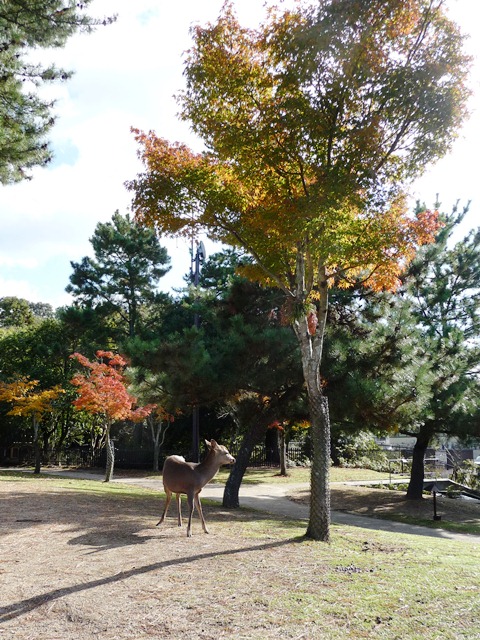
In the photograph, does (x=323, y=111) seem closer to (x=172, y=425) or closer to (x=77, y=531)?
(x=77, y=531)

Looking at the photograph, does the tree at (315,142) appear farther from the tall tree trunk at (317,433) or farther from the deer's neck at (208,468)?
the deer's neck at (208,468)

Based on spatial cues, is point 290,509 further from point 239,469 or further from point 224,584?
point 224,584

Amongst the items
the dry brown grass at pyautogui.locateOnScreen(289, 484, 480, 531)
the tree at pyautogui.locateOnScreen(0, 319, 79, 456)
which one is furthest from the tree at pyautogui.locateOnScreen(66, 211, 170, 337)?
the dry brown grass at pyautogui.locateOnScreen(289, 484, 480, 531)

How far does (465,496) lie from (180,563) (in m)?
16.7

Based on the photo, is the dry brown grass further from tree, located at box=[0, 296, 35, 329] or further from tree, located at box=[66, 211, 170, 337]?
tree, located at box=[0, 296, 35, 329]

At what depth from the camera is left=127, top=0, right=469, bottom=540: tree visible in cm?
729

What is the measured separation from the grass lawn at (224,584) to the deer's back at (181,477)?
0.61 m

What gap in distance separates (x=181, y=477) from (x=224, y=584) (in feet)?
8.91

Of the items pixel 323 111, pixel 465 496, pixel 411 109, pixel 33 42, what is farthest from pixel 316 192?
pixel 465 496

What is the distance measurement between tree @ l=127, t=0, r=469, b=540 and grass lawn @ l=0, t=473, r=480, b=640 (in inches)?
55.9

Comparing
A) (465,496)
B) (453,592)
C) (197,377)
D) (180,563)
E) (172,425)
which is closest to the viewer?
(453,592)

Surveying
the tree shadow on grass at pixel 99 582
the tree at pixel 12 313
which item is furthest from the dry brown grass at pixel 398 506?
the tree at pixel 12 313

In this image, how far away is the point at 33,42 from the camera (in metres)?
10.8

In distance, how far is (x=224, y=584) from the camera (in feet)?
16.9
